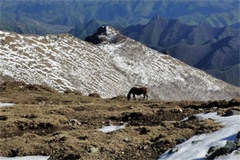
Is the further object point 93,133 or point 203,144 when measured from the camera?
point 93,133

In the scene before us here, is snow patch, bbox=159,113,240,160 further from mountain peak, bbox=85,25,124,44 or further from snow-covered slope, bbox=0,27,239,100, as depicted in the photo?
Answer: mountain peak, bbox=85,25,124,44

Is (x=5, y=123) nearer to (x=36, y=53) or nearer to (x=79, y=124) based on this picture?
(x=79, y=124)

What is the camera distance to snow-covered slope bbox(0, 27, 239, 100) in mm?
93375

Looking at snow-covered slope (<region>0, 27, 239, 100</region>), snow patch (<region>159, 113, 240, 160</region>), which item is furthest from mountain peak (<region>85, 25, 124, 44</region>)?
snow patch (<region>159, 113, 240, 160</region>)

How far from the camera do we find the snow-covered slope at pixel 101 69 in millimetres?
93375

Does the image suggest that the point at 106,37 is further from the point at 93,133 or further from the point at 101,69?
the point at 93,133

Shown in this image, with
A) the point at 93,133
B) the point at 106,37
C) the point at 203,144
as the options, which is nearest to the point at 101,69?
the point at 106,37

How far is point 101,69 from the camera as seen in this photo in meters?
110

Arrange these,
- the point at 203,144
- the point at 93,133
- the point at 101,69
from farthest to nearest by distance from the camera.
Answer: the point at 101,69
the point at 93,133
the point at 203,144

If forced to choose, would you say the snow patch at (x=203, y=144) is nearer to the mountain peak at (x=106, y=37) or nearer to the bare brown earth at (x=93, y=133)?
the bare brown earth at (x=93, y=133)

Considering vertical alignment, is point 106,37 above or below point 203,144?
below

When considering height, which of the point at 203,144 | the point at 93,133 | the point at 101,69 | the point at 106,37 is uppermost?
the point at 203,144

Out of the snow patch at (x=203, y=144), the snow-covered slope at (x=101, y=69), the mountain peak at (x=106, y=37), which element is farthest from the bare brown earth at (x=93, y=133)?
the mountain peak at (x=106, y=37)

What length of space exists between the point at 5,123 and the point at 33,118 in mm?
1809
